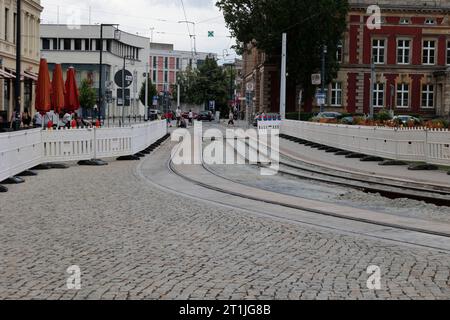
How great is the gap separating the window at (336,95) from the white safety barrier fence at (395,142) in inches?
1815

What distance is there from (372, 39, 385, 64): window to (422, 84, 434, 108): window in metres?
5.60

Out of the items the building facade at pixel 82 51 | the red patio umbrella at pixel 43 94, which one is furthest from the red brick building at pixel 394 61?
the red patio umbrella at pixel 43 94

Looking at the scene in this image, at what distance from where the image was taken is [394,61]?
82.1 metres

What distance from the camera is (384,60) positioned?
269 ft

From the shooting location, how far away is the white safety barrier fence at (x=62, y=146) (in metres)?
18.0

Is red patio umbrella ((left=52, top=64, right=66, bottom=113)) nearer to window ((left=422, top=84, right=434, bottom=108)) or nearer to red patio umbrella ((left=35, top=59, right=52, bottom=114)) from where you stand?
red patio umbrella ((left=35, top=59, right=52, bottom=114))

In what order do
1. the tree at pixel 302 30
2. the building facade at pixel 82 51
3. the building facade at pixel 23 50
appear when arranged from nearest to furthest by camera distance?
the building facade at pixel 23 50, the tree at pixel 302 30, the building facade at pixel 82 51

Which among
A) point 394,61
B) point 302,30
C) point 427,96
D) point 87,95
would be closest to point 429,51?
point 394,61

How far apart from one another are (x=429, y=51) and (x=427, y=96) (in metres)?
4.85

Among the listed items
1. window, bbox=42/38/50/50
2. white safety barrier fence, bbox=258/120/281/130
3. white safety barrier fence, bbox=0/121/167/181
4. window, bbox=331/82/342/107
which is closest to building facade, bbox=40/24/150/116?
window, bbox=42/38/50/50

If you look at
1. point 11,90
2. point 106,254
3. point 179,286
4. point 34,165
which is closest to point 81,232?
point 106,254

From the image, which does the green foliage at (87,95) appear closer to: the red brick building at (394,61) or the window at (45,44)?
the window at (45,44)

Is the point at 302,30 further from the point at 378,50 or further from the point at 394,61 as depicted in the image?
the point at 394,61
